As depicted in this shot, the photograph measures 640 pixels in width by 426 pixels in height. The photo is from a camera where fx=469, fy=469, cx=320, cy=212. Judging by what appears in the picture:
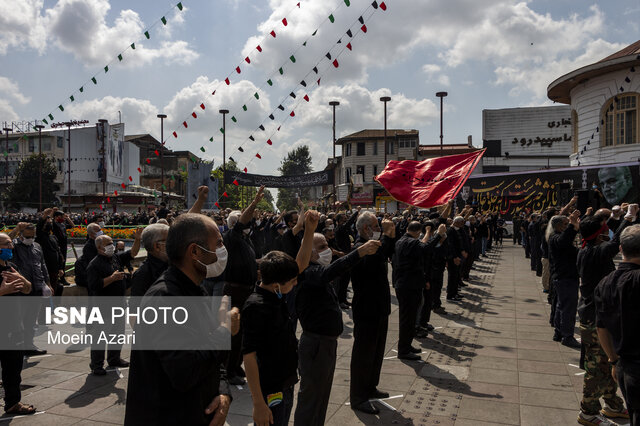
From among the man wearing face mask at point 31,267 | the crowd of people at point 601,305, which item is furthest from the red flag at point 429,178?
the man wearing face mask at point 31,267

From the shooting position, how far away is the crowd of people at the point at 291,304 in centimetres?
219

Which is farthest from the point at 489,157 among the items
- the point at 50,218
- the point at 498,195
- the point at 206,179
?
the point at 50,218

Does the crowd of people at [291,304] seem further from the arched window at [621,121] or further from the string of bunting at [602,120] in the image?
the string of bunting at [602,120]

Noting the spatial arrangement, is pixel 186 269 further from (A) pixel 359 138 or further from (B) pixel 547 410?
(A) pixel 359 138

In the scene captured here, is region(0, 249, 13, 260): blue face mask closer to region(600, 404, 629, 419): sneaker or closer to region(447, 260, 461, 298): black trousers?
region(600, 404, 629, 419): sneaker

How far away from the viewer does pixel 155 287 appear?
2.15 meters

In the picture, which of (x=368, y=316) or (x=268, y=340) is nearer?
(x=268, y=340)

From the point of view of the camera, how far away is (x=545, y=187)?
2522 centimetres

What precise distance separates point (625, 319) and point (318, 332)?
7.23 ft

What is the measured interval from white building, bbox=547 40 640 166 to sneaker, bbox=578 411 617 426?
66.6ft

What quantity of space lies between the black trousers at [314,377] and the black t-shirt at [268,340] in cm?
59

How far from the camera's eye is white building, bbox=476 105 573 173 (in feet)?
161

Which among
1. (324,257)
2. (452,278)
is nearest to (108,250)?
(324,257)

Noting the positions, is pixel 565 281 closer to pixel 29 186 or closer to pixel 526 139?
pixel 526 139
